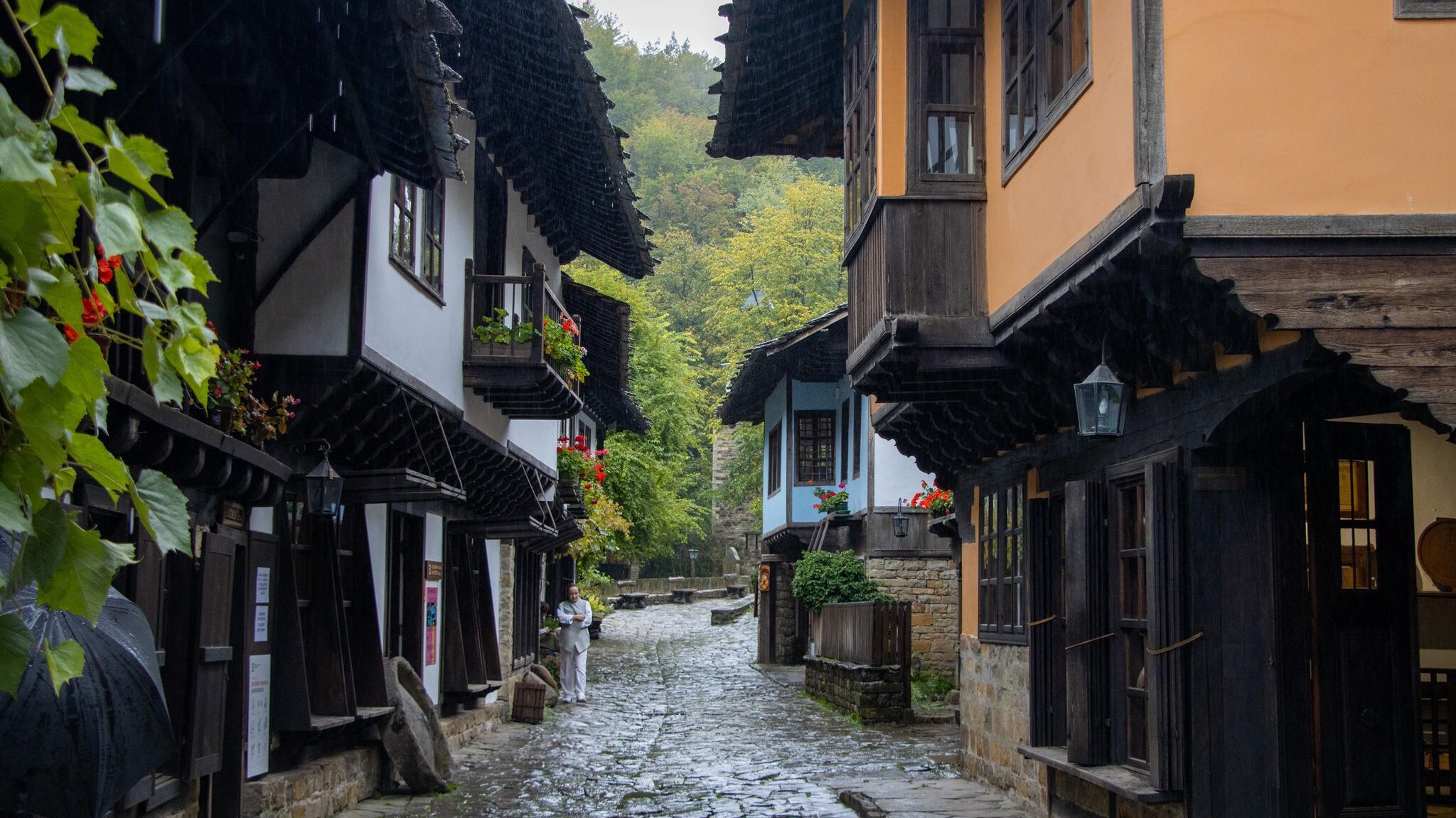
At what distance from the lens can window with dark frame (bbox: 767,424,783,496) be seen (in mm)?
27703

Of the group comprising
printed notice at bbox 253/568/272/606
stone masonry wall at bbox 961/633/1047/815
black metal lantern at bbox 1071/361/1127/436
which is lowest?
stone masonry wall at bbox 961/633/1047/815

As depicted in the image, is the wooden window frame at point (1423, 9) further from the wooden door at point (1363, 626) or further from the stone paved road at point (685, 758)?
the stone paved road at point (685, 758)

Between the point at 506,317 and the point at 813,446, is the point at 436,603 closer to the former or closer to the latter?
the point at 506,317

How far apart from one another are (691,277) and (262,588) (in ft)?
177

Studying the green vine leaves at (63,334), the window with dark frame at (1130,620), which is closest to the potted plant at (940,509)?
the window with dark frame at (1130,620)

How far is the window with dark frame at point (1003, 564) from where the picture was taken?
978cm

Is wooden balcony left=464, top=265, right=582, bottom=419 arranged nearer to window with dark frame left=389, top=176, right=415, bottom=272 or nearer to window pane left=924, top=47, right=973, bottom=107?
window with dark frame left=389, top=176, right=415, bottom=272

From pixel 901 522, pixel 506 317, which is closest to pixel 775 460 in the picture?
pixel 901 522

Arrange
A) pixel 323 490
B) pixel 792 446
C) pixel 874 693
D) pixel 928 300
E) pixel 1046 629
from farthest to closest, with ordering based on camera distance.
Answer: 1. pixel 792 446
2. pixel 874 693
3. pixel 1046 629
4. pixel 323 490
5. pixel 928 300

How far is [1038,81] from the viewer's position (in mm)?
7480

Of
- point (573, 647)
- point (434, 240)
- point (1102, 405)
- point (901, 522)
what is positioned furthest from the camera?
point (901, 522)

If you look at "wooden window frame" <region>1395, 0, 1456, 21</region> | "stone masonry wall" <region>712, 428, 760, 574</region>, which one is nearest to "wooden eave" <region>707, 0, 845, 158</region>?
"wooden window frame" <region>1395, 0, 1456, 21</region>

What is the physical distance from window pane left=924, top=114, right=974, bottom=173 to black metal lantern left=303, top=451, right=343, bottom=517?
4.35 metres

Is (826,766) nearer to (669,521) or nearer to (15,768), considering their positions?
(15,768)
